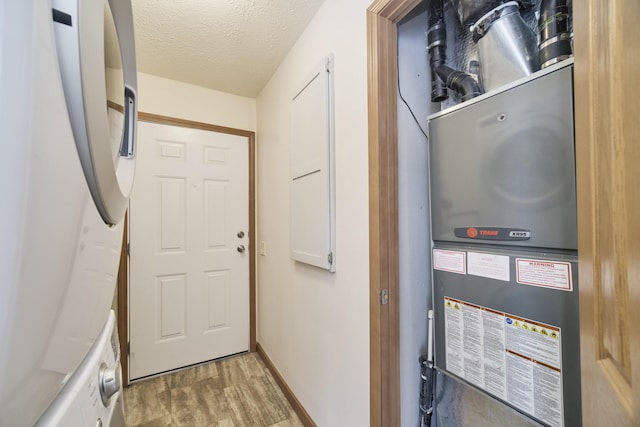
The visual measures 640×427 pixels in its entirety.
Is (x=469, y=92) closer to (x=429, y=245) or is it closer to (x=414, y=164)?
(x=414, y=164)

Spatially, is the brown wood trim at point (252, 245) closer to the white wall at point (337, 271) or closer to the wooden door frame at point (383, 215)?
the white wall at point (337, 271)

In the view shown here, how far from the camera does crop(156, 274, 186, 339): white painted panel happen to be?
2.08 meters

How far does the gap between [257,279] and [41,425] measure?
216 cm

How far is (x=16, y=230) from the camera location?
0.23 m

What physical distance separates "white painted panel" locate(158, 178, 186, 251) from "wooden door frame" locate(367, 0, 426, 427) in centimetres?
176

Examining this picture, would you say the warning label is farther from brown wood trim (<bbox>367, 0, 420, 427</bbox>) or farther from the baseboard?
the baseboard

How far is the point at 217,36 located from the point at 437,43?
133cm

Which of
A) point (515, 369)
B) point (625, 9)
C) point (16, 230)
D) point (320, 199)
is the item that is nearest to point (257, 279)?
point (320, 199)

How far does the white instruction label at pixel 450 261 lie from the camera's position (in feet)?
3.03

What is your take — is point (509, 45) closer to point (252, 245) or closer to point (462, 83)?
point (462, 83)

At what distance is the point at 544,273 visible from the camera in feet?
2.37

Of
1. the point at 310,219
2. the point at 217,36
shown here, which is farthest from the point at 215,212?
the point at 217,36

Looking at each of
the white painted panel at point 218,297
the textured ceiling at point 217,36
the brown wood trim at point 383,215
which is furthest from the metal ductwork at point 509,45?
the white painted panel at point 218,297

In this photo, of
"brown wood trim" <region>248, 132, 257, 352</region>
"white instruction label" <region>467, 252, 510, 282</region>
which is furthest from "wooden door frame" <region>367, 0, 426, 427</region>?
"brown wood trim" <region>248, 132, 257, 352</region>
